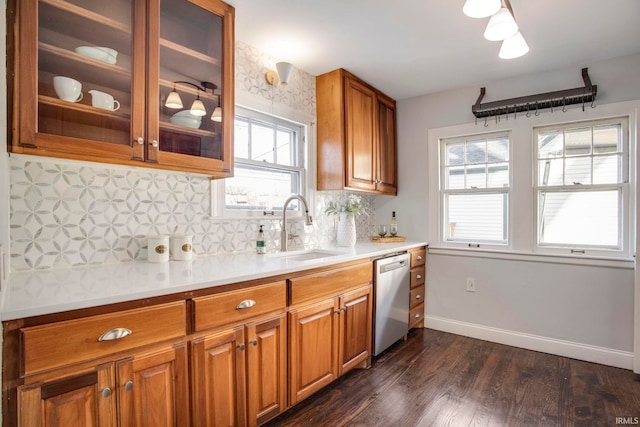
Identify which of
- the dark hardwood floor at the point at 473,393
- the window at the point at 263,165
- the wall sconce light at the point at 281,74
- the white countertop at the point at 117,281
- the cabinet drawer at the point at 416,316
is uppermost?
the wall sconce light at the point at 281,74

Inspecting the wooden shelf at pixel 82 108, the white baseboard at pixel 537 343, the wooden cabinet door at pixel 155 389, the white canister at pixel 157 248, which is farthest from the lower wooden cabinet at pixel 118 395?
the white baseboard at pixel 537 343

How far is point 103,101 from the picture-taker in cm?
138

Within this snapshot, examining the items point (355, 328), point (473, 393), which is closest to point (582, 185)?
point (473, 393)

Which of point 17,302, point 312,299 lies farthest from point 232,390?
point 17,302

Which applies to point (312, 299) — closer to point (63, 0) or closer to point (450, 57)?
point (63, 0)

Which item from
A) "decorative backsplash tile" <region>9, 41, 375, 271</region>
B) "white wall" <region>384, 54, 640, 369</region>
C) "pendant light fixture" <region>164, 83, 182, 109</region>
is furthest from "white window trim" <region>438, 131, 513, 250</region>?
"pendant light fixture" <region>164, 83, 182, 109</region>

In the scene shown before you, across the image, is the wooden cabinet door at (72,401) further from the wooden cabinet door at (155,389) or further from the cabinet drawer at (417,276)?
the cabinet drawer at (417,276)

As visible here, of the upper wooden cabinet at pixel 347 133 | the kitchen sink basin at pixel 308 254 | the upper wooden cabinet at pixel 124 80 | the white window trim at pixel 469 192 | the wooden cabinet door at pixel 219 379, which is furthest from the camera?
the white window trim at pixel 469 192

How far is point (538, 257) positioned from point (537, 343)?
739 mm

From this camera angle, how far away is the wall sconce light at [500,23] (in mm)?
1441

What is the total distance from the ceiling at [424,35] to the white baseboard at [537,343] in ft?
7.57

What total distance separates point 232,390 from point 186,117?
1.36 meters

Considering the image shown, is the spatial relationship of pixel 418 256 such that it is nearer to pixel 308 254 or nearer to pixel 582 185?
pixel 308 254

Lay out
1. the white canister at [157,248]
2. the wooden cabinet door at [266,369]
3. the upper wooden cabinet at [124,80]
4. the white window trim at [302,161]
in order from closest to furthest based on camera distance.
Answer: the upper wooden cabinet at [124,80]
the wooden cabinet door at [266,369]
the white canister at [157,248]
the white window trim at [302,161]
